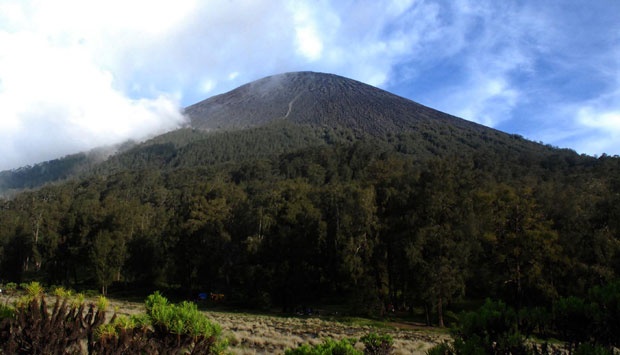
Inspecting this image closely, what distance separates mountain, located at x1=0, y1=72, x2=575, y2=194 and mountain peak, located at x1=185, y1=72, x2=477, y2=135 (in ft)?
1.08

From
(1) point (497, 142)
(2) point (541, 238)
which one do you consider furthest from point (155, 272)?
(1) point (497, 142)

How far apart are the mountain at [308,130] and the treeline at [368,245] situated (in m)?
74.1

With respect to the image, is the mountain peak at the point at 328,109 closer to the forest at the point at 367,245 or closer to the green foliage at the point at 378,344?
the forest at the point at 367,245

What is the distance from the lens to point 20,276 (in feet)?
166

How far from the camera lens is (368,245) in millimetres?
29391

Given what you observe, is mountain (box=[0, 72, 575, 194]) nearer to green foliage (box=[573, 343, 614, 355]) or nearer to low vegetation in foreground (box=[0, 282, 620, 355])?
low vegetation in foreground (box=[0, 282, 620, 355])

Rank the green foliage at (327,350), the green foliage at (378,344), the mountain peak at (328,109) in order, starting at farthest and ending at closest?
the mountain peak at (328,109), the green foliage at (378,344), the green foliage at (327,350)

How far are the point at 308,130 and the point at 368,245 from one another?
408 feet

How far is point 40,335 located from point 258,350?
860 cm

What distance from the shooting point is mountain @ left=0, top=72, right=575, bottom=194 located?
126375 mm

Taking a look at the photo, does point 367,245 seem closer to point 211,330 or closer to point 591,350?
point 211,330

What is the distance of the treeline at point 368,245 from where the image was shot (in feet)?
85.8

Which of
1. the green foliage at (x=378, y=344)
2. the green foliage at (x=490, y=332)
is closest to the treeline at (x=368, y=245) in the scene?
the green foliage at (x=378, y=344)

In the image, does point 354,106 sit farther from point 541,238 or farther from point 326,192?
point 541,238
